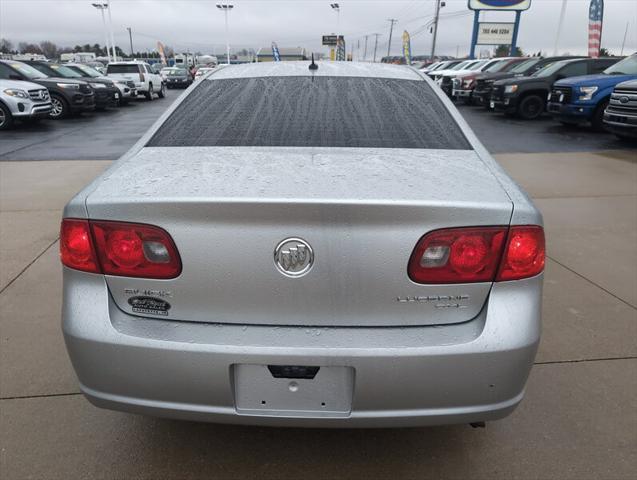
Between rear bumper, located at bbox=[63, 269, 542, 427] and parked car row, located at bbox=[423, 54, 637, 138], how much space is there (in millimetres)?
10111

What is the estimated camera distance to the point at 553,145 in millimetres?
11539

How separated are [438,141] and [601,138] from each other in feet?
39.9

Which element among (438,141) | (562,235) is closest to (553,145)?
(562,235)

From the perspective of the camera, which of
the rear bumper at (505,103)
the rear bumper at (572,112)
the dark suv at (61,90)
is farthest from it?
the rear bumper at (505,103)

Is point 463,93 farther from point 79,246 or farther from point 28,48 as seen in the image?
point 28,48

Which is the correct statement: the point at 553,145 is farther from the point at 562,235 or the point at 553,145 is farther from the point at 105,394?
the point at 105,394

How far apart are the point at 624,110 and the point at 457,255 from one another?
34.2ft

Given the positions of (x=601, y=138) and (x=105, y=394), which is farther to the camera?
(x=601, y=138)

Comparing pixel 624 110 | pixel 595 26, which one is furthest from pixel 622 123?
pixel 595 26

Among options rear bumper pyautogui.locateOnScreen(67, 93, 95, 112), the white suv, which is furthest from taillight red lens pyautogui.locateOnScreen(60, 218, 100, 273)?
the white suv

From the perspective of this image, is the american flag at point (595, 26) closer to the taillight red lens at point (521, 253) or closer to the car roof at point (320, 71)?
the car roof at point (320, 71)

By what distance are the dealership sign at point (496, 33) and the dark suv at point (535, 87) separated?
2031 centimetres

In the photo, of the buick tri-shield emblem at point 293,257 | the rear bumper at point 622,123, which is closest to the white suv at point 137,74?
the rear bumper at point 622,123

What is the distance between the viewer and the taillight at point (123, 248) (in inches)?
70.4
